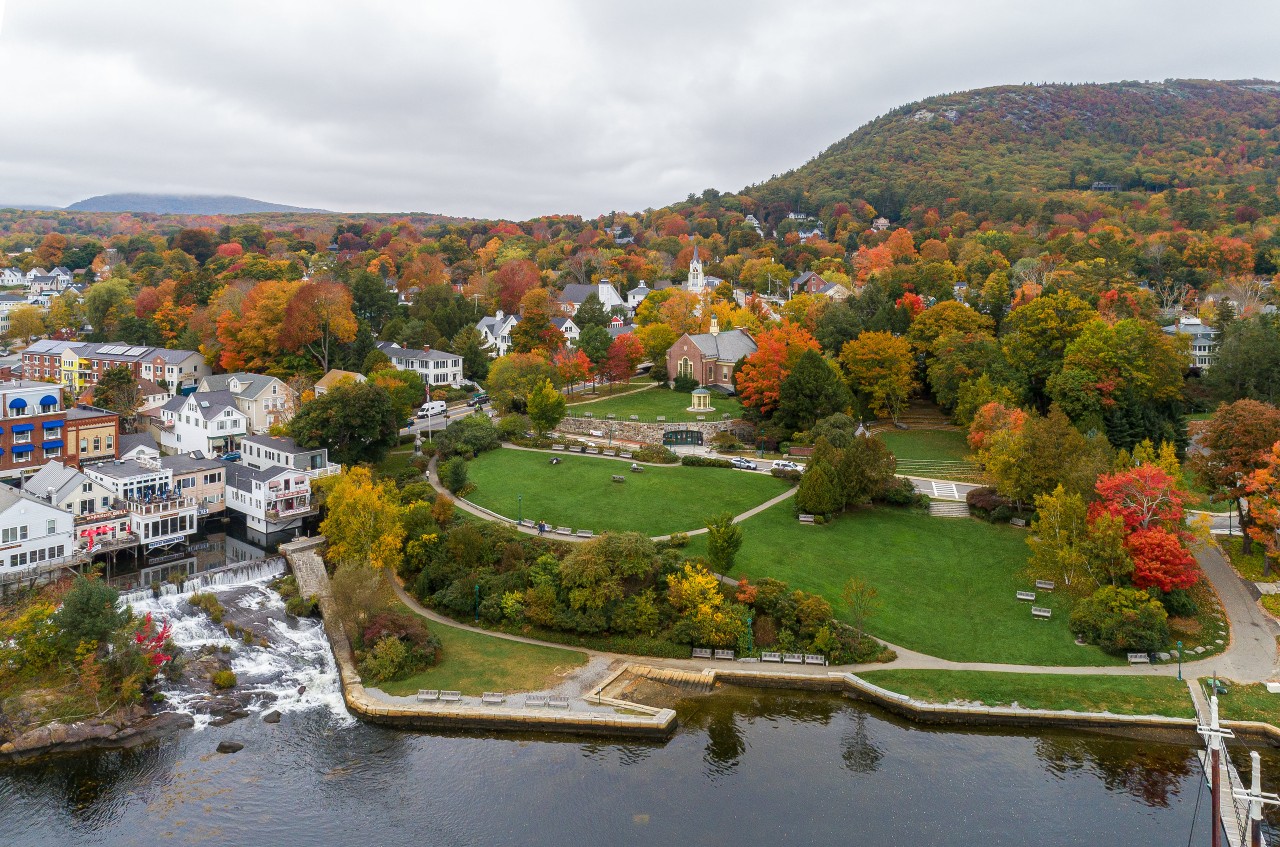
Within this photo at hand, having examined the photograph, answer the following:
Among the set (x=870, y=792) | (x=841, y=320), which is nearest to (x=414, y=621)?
(x=870, y=792)

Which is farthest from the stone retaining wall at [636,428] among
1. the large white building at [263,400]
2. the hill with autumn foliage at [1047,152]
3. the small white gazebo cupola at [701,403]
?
the hill with autumn foliage at [1047,152]

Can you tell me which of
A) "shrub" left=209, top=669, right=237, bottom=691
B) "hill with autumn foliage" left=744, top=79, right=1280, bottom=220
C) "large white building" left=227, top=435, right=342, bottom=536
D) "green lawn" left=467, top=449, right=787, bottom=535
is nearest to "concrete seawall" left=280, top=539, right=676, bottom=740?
"shrub" left=209, top=669, right=237, bottom=691

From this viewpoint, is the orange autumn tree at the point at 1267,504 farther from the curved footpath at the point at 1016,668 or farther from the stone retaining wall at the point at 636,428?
the stone retaining wall at the point at 636,428

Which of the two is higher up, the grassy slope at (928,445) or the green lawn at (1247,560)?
the grassy slope at (928,445)

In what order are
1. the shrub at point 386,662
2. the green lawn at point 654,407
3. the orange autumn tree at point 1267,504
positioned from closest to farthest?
the shrub at point 386,662, the orange autumn tree at point 1267,504, the green lawn at point 654,407

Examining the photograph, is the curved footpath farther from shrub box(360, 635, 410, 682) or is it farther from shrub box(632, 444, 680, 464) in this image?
shrub box(632, 444, 680, 464)

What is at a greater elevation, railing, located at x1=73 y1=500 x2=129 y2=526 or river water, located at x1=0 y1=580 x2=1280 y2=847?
railing, located at x1=73 y1=500 x2=129 y2=526

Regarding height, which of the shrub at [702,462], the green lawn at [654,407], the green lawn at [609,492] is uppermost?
the green lawn at [654,407]
